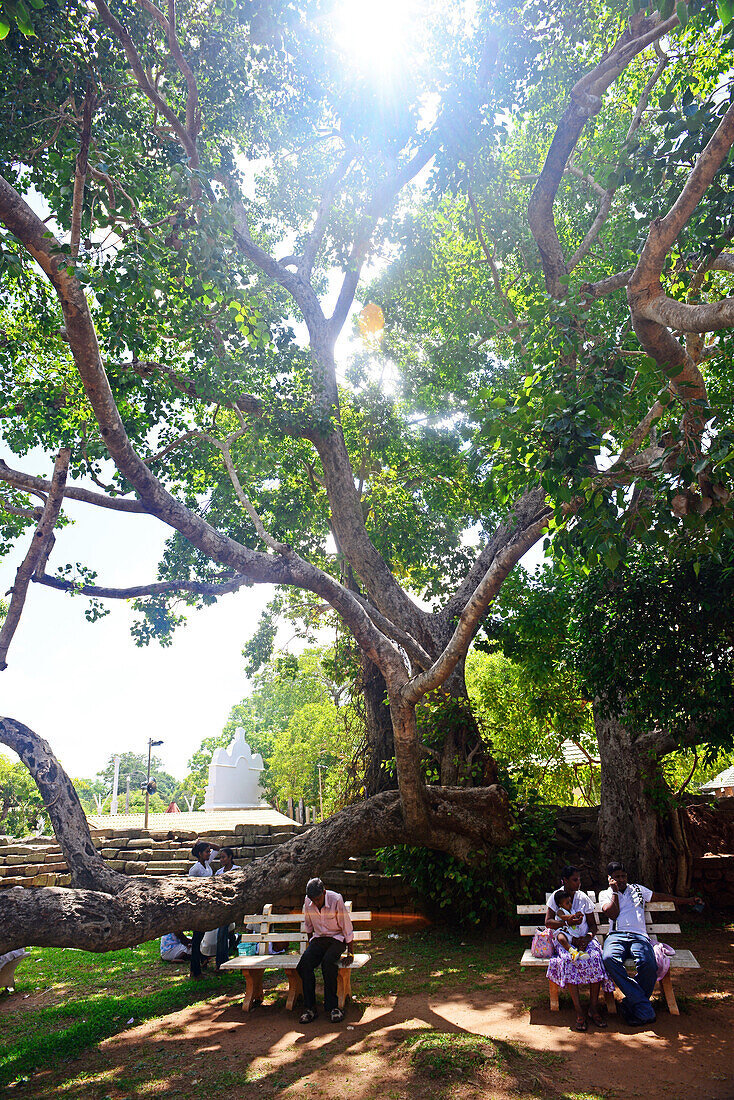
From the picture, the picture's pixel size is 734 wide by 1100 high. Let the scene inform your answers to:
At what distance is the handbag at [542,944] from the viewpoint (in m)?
5.85

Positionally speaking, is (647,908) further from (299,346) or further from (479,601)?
(299,346)

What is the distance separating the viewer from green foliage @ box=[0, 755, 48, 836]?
105 ft

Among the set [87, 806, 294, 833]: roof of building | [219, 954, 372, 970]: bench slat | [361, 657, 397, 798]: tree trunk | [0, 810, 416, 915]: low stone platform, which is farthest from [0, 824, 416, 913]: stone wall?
[219, 954, 372, 970]: bench slat

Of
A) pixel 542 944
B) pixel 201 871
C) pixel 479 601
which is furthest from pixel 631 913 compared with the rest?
pixel 201 871

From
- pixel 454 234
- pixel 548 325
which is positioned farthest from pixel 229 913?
pixel 454 234

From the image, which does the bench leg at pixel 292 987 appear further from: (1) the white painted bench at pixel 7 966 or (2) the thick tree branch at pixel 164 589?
(2) the thick tree branch at pixel 164 589

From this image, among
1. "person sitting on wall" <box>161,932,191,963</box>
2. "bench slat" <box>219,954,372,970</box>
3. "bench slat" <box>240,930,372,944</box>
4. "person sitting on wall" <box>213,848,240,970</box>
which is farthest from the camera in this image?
"person sitting on wall" <box>161,932,191,963</box>

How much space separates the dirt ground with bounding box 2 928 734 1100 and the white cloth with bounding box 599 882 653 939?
65cm

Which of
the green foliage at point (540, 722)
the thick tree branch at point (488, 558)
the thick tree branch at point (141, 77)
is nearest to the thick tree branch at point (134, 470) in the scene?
the thick tree branch at point (141, 77)

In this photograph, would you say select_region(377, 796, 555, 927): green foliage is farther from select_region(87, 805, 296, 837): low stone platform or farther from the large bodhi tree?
select_region(87, 805, 296, 837): low stone platform

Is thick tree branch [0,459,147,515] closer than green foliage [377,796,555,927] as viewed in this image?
Yes

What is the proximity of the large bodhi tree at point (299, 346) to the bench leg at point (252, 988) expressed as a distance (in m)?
0.80

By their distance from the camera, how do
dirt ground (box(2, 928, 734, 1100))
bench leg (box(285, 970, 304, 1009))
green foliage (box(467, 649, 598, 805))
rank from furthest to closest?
green foliage (box(467, 649, 598, 805)) < bench leg (box(285, 970, 304, 1009)) < dirt ground (box(2, 928, 734, 1100))

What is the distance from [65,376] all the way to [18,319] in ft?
3.81
